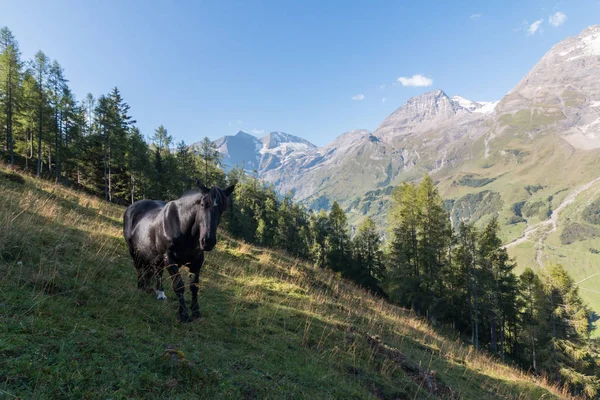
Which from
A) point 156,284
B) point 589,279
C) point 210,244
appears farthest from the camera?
point 589,279

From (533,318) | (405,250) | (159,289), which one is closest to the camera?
(159,289)

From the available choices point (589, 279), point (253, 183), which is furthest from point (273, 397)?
point (589, 279)

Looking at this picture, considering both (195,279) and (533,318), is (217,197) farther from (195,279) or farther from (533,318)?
(533,318)

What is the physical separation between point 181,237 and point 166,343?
1.78m

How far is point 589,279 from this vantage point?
175m

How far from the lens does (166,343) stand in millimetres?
3777

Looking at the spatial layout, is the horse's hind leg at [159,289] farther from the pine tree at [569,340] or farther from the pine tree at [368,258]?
the pine tree at [368,258]

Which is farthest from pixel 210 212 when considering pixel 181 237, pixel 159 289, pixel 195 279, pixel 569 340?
pixel 569 340

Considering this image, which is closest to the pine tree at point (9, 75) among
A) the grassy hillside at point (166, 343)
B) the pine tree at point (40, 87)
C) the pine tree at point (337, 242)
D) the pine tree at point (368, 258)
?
the pine tree at point (40, 87)

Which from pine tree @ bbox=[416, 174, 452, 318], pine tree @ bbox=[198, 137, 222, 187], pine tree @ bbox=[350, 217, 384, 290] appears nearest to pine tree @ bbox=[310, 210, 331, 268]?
pine tree @ bbox=[350, 217, 384, 290]

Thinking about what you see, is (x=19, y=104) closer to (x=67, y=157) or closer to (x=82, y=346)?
(x=67, y=157)

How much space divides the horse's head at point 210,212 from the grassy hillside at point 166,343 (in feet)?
4.96

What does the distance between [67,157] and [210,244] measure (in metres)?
46.3

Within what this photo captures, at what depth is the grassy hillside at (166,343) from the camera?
2.62 m
